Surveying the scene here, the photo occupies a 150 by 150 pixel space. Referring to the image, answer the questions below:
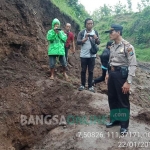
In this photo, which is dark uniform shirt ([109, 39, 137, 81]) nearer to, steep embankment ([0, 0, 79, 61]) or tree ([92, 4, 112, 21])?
steep embankment ([0, 0, 79, 61])

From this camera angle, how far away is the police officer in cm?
465

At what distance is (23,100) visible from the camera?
19.6ft

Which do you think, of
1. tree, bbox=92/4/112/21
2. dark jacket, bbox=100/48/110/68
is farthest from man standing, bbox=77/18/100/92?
tree, bbox=92/4/112/21

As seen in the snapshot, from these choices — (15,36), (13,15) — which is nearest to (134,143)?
(15,36)

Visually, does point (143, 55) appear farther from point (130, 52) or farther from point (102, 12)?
point (102, 12)

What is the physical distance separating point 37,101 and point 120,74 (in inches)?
87.7

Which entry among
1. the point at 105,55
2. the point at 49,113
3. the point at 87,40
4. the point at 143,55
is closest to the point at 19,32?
the point at 87,40

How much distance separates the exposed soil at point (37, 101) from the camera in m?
4.89

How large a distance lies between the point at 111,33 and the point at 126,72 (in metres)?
0.77

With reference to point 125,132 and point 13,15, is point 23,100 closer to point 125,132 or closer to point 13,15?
point 125,132

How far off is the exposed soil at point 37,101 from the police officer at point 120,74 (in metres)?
0.36

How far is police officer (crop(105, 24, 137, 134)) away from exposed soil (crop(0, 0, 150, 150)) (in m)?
0.36

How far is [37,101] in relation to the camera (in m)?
6.17
